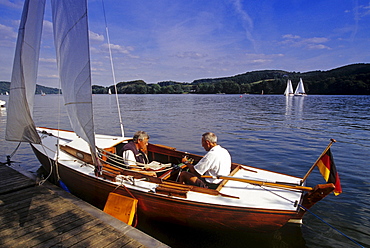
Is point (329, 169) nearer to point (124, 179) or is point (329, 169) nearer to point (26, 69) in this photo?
point (124, 179)

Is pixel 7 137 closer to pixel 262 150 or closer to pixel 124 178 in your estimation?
pixel 124 178

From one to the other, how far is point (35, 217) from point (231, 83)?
122008 mm

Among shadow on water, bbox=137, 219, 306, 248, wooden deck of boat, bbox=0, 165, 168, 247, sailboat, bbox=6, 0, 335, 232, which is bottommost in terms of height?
shadow on water, bbox=137, 219, 306, 248

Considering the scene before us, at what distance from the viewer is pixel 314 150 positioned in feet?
35.8

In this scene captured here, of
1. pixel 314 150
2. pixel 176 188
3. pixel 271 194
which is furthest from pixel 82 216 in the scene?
pixel 314 150

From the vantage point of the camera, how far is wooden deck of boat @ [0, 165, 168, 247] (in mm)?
3266

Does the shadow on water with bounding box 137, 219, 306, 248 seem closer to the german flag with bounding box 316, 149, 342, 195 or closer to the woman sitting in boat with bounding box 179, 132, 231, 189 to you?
the woman sitting in boat with bounding box 179, 132, 231, 189

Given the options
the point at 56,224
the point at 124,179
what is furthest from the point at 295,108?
the point at 56,224

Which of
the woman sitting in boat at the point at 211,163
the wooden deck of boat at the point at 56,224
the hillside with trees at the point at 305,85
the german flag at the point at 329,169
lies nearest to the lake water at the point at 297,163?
the woman sitting in boat at the point at 211,163

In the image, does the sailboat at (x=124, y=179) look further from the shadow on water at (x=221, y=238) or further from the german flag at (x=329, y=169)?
the shadow on water at (x=221, y=238)

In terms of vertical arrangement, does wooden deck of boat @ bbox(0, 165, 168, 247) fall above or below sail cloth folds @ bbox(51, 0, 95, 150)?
below

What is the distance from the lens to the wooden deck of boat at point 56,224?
3266mm

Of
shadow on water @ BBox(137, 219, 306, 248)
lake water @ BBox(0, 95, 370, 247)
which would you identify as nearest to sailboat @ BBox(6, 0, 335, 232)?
shadow on water @ BBox(137, 219, 306, 248)

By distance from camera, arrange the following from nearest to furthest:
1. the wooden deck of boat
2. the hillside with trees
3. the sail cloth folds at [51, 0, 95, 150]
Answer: the wooden deck of boat
the sail cloth folds at [51, 0, 95, 150]
the hillside with trees
